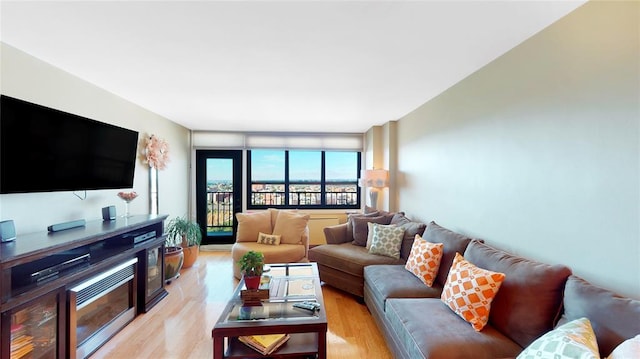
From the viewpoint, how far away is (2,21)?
5.27 feet

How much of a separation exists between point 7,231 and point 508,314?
10.6 feet

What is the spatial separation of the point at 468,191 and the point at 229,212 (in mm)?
4238

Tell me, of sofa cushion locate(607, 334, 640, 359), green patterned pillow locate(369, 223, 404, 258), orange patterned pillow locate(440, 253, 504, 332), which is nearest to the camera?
sofa cushion locate(607, 334, 640, 359)

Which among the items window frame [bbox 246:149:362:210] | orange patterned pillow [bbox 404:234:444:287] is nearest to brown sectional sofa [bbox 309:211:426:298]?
orange patterned pillow [bbox 404:234:444:287]

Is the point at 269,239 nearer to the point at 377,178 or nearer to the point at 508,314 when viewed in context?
the point at 377,178

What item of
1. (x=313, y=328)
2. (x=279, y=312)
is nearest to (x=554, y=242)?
(x=313, y=328)

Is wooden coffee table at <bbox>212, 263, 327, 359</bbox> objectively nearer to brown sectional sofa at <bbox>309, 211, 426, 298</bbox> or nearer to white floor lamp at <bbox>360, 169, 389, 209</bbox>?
brown sectional sofa at <bbox>309, 211, 426, 298</bbox>

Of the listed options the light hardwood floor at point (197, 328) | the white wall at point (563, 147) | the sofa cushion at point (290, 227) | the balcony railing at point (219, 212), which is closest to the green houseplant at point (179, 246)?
the light hardwood floor at point (197, 328)

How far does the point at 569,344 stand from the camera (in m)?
1.03

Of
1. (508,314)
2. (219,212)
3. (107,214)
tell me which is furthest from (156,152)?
(508,314)

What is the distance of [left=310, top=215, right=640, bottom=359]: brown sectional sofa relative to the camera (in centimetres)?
114

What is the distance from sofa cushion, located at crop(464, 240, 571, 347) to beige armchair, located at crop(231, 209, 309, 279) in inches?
93.4

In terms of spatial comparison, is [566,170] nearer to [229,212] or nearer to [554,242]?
[554,242]

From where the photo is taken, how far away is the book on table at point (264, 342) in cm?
165
